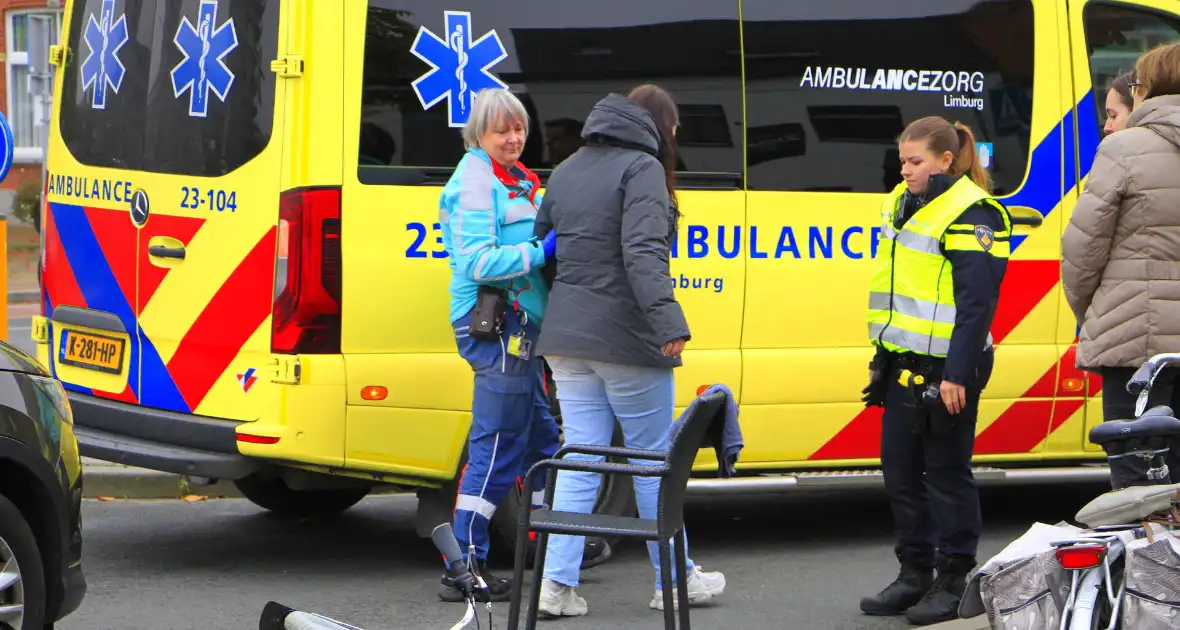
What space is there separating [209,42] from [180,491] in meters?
2.70

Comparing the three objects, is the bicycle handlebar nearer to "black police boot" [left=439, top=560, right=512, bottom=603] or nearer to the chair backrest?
the chair backrest

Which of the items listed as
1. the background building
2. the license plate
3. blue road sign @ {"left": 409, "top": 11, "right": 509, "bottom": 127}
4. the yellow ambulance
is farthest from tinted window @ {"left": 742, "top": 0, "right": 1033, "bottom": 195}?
the background building

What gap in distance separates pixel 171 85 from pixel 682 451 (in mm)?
2711

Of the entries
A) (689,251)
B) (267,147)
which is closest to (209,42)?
(267,147)

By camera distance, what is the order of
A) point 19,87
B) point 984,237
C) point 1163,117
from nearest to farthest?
point 1163,117 → point 984,237 → point 19,87

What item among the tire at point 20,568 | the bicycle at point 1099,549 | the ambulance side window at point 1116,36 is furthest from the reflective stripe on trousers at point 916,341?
the tire at point 20,568

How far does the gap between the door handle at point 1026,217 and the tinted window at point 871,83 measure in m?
0.09

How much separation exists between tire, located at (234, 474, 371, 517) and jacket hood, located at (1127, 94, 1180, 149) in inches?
135

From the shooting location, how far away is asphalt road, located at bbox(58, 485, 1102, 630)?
19.0 ft

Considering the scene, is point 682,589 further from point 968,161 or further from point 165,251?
point 165,251

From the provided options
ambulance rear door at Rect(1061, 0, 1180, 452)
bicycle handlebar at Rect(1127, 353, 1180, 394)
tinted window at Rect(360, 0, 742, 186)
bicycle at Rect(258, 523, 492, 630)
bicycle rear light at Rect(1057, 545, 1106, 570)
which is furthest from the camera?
ambulance rear door at Rect(1061, 0, 1180, 452)

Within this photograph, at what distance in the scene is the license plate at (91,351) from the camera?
6410 mm

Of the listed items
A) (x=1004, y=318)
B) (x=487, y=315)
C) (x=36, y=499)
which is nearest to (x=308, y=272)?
(x=487, y=315)

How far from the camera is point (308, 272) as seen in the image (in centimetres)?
580
